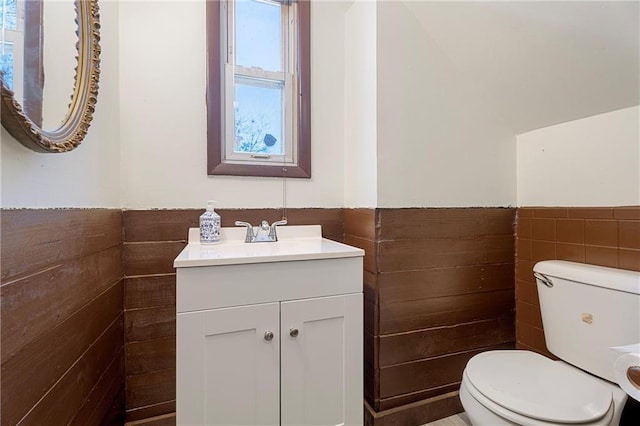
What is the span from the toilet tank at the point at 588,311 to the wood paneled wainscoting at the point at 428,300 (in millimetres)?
246

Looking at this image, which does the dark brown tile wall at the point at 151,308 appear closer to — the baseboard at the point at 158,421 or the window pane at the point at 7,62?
the baseboard at the point at 158,421

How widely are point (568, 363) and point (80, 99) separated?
1.97 meters

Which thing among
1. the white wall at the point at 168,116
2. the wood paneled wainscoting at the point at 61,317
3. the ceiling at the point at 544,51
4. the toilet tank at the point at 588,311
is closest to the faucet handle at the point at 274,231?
the white wall at the point at 168,116

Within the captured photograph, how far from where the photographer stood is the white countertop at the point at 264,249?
0.92m

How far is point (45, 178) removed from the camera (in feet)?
2.33

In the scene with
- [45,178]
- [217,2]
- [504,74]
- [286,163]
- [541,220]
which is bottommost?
[541,220]

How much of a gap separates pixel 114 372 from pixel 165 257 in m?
0.46

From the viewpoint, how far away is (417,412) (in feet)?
4.36

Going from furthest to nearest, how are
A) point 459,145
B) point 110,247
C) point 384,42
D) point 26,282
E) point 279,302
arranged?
1. point 459,145
2. point 384,42
3. point 110,247
4. point 279,302
5. point 26,282

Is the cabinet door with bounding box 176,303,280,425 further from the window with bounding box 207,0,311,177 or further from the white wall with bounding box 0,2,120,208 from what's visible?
the window with bounding box 207,0,311,177

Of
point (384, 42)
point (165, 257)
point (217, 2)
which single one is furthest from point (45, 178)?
point (384, 42)

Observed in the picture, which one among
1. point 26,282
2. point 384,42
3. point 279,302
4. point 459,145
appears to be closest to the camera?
point 26,282

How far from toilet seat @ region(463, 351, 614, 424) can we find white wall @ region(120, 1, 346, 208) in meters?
1.10

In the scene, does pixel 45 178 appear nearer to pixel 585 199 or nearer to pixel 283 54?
pixel 283 54
